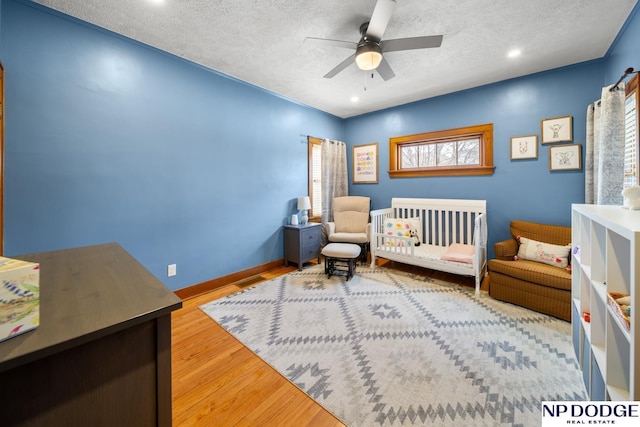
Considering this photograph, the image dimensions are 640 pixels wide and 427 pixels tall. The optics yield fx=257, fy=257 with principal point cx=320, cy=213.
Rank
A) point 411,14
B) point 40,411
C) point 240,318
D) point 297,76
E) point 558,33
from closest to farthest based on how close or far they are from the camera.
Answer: point 40,411
point 411,14
point 558,33
point 240,318
point 297,76

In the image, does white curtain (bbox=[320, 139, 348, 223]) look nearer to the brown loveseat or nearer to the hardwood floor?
the brown loveseat

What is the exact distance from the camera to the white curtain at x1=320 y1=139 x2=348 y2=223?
4383 mm

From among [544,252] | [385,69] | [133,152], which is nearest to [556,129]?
[544,252]

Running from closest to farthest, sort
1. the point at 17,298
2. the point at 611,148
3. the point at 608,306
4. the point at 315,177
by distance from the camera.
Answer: the point at 17,298 → the point at 608,306 → the point at 611,148 → the point at 315,177

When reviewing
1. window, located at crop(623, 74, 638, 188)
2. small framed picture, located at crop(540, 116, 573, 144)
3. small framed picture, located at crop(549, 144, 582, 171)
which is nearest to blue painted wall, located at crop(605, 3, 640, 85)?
window, located at crop(623, 74, 638, 188)

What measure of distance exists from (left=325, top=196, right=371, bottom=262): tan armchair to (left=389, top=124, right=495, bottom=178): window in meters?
0.74

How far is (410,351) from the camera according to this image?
1.87 m

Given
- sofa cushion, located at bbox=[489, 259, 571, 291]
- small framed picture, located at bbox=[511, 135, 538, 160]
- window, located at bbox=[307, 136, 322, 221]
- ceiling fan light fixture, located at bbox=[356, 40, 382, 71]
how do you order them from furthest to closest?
window, located at bbox=[307, 136, 322, 221] < small framed picture, located at bbox=[511, 135, 538, 160] < sofa cushion, located at bbox=[489, 259, 571, 291] < ceiling fan light fixture, located at bbox=[356, 40, 382, 71]

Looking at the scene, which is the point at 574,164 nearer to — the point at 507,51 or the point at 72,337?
the point at 507,51

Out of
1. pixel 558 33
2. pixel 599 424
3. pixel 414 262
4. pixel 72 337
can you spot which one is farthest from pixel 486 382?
pixel 558 33

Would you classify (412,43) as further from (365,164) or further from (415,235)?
(365,164)

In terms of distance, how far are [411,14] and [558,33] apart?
4.55 feet

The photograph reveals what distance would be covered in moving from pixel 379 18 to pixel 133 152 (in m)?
2.37

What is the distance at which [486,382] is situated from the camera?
1.55m
